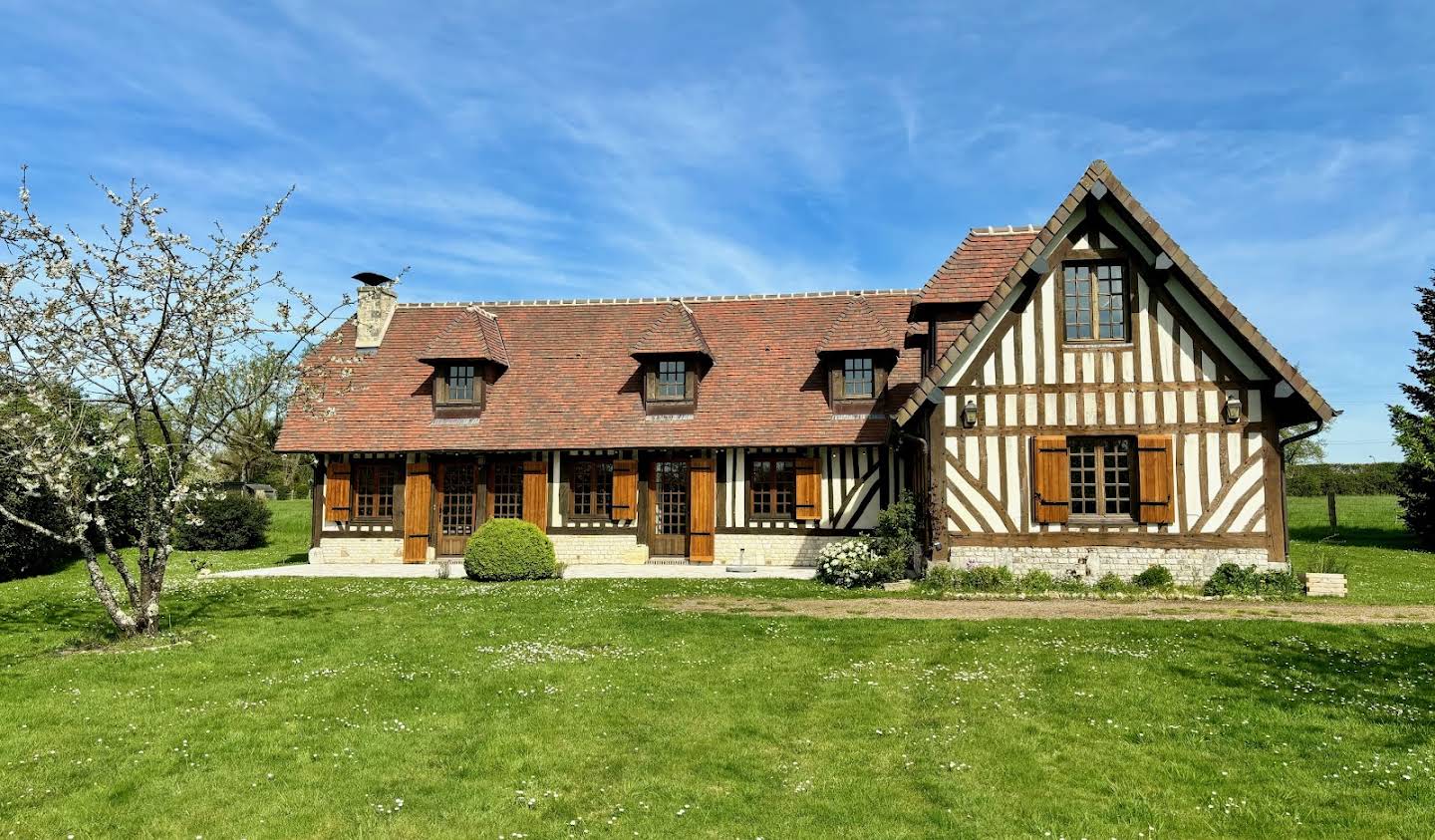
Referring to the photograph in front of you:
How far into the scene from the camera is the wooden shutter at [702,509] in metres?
21.2

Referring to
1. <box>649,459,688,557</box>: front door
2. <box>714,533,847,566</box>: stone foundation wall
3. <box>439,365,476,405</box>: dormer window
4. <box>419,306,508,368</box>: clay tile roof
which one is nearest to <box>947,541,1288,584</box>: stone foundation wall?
<box>714,533,847,566</box>: stone foundation wall

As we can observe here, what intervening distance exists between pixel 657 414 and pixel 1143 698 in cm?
1491

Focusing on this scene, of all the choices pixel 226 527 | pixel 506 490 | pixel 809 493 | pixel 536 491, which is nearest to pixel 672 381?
pixel 536 491

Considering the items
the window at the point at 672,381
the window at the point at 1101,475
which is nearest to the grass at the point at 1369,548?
the window at the point at 1101,475

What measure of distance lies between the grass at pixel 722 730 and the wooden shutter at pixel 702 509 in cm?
881

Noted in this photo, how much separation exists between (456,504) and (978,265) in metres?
13.4

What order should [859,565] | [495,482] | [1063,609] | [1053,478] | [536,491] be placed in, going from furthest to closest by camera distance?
[495,482] → [536,491] → [859,565] → [1053,478] → [1063,609]

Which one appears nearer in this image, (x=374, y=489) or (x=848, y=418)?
(x=848, y=418)

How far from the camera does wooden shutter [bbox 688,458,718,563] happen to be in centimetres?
2119

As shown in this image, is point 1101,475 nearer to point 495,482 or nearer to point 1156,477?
point 1156,477

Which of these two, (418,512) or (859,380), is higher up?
(859,380)

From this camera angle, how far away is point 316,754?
7.02 meters

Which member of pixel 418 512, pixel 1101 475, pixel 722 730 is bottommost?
pixel 722 730

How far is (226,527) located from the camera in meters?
28.6
